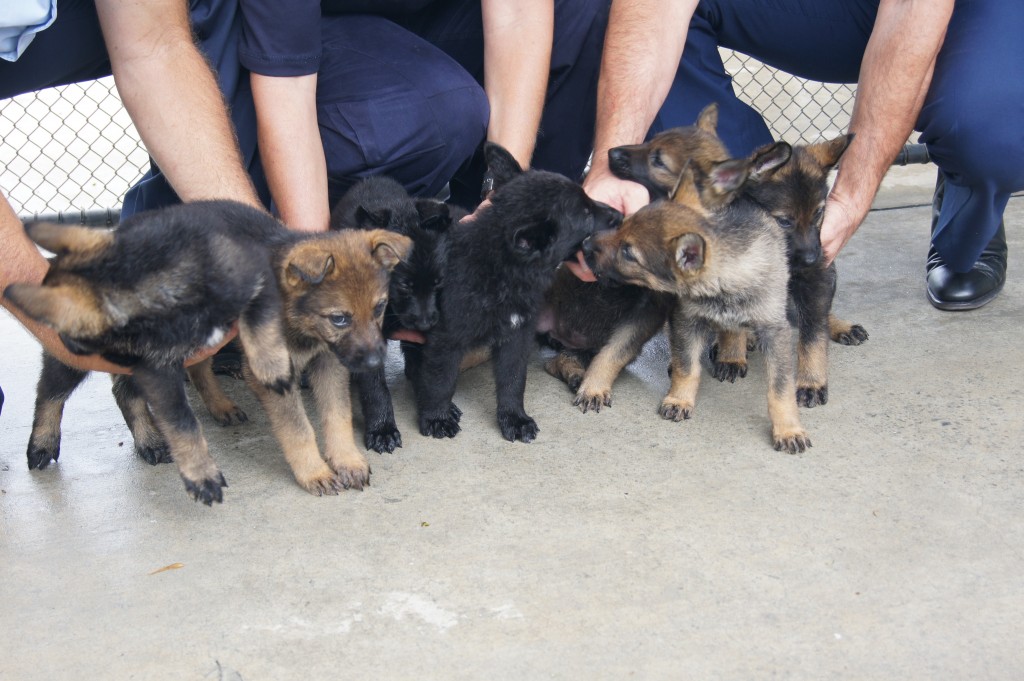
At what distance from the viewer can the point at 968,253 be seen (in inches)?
192

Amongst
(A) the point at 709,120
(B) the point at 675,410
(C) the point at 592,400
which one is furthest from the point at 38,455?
(A) the point at 709,120

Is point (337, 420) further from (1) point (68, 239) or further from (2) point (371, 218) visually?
(1) point (68, 239)

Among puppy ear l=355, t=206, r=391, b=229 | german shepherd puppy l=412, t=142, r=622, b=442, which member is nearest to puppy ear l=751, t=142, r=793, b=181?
german shepherd puppy l=412, t=142, r=622, b=442

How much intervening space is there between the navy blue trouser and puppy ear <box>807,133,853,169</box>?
32.0 inches

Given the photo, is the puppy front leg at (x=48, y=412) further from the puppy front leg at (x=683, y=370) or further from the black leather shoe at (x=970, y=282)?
the black leather shoe at (x=970, y=282)

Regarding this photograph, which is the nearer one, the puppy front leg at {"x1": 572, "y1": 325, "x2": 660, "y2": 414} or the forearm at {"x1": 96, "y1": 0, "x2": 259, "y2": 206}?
the forearm at {"x1": 96, "y1": 0, "x2": 259, "y2": 206}

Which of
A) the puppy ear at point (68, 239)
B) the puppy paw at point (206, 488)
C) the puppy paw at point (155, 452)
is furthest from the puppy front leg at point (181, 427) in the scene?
the puppy paw at point (155, 452)

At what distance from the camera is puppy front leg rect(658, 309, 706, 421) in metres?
4.09

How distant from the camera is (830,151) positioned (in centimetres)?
414

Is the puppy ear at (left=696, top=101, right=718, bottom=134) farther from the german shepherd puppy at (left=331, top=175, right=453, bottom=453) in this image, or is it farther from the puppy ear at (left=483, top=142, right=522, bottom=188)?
the german shepherd puppy at (left=331, top=175, right=453, bottom=453)

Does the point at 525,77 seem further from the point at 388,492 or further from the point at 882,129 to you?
the point at 388,492

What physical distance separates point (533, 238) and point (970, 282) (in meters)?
2.45

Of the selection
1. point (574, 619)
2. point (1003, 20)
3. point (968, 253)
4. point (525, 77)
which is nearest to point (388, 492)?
point (574, 619)

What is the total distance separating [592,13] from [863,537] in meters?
3.24
